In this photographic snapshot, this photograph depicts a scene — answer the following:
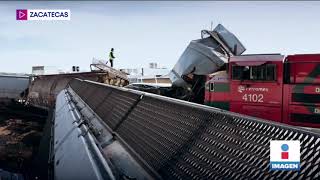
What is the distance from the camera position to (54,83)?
95.7 feet

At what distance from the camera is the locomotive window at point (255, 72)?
11.7 m

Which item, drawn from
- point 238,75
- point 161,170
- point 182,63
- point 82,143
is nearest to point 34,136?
point 182,63

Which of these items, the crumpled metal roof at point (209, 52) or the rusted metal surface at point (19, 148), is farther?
the crumpled metal roof at point (209, 52)

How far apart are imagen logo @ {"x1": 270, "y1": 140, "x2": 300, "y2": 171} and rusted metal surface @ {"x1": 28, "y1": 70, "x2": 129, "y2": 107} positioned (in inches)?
907

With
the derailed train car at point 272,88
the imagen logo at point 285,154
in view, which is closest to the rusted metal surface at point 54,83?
the derailed train car at point 272,88

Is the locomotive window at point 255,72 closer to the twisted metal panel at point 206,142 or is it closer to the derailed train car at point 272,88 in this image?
the derailed train car at point 272,88

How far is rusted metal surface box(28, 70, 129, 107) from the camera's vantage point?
26.5m

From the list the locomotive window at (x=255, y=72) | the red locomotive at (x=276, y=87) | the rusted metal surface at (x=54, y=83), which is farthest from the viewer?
the rusted metal surface at (x=54, y=83)

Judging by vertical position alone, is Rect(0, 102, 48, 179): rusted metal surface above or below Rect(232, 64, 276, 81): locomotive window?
below

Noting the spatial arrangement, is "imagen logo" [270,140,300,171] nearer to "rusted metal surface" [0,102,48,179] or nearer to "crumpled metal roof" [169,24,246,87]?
"rusted metal surface" [0,102,48,179]

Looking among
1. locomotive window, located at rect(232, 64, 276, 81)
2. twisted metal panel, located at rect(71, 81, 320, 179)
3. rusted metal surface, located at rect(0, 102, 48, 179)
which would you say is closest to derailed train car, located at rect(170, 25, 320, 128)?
locomotive window, located at rect(232, 64, 276, 81)

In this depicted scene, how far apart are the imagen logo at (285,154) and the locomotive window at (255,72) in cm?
909

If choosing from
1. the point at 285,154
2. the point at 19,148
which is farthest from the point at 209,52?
the point at 285,154

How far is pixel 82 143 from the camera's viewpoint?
5.04m
